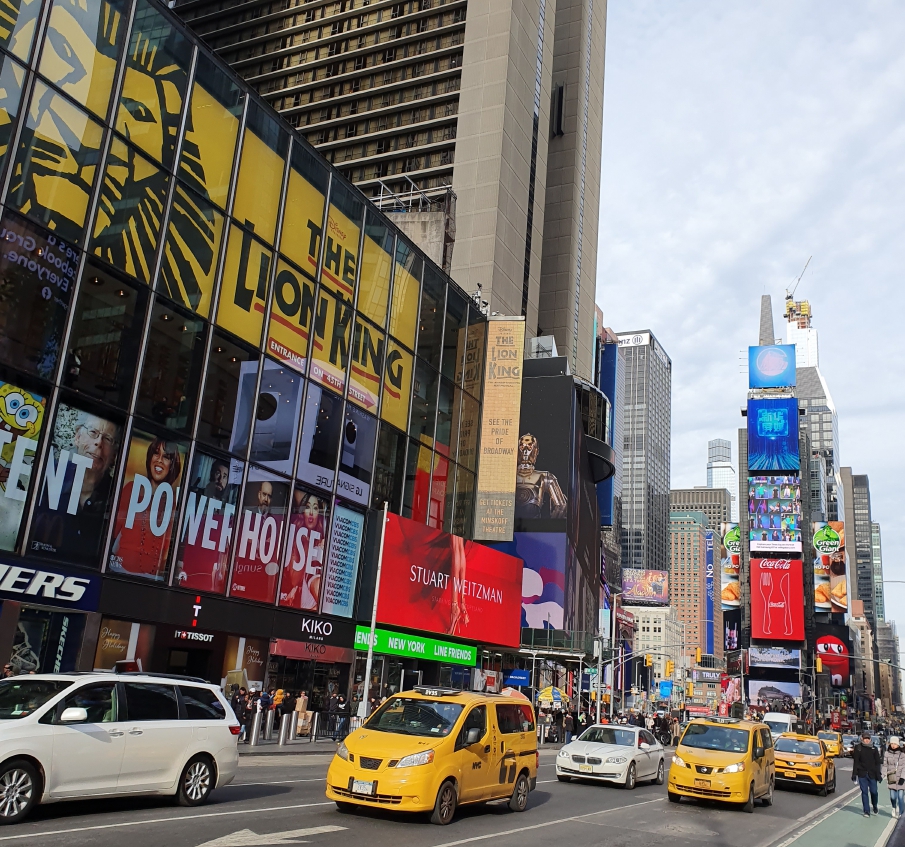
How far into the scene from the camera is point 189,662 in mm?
26219

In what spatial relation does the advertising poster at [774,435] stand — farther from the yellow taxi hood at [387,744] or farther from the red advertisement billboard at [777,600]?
the yellow taxi hood at [387,744]

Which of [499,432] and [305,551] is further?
[499,432]

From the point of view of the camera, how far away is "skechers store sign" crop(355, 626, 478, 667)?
3385cm

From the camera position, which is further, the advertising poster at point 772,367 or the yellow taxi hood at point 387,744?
the advertising poster at point 772,367

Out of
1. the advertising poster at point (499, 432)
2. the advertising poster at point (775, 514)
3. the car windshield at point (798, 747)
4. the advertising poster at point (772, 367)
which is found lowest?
the car windshield at point (798, 747)

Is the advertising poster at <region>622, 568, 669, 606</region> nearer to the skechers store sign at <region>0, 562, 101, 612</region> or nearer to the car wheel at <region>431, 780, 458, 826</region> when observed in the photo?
the skechers store sign at <region>0, 562, 101, 612</region>

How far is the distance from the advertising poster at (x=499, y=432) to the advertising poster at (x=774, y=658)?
11753 cm

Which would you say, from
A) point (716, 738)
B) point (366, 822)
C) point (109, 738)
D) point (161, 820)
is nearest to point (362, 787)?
point (366, 822)

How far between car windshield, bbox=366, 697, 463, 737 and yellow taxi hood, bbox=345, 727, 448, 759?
0.20 meters

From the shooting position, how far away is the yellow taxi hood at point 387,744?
1177 cm

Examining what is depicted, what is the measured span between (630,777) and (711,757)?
3.17m

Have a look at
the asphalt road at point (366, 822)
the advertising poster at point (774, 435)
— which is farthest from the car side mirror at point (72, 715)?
the advertising poster at point (774, 435)

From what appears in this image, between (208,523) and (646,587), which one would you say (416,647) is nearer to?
(208,523)

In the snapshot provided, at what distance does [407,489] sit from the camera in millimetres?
38469
